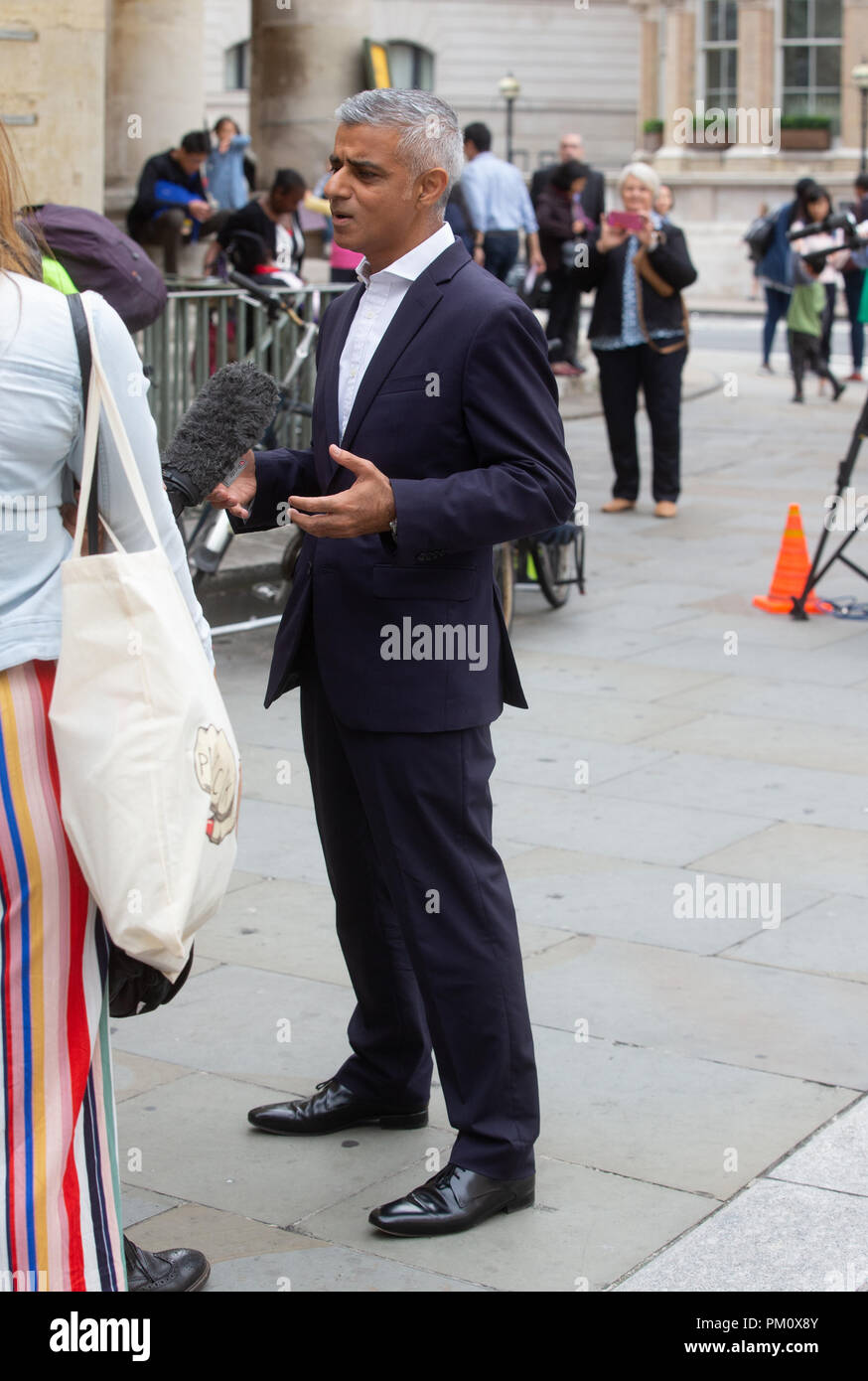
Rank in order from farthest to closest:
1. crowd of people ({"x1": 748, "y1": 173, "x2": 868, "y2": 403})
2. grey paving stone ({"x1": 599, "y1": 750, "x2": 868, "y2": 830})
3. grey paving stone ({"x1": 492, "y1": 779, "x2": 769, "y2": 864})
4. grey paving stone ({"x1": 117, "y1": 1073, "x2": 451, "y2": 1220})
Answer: crowd of people ({"x1": 748, "y1": 173, "x2": 868, "y2": 403})
grey paving stone ({"x1": 599, "y1": 750, "x2": 868, "y2": 830})
grey paving stone ({"x1": 492, "y1": 779, "x2": 769, "y2": 864})
grey paving stone ({"x1": 117, "y1": 1073, "x2": 451, "y2": 1220})

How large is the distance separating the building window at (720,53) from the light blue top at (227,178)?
21404 millimetres

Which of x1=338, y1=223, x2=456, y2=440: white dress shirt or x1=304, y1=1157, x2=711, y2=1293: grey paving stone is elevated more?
x1=338, y1=223, x2=456, y2=440: white dress shirt

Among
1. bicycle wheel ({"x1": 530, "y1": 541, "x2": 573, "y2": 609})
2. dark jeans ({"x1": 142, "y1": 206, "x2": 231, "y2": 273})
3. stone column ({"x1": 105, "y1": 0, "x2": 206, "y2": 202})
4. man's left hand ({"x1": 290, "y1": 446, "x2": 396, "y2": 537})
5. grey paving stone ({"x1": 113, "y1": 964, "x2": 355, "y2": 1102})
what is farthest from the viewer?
stone column ({"x1": 105, "y1": 0, "x2": 206, "y2": 202})

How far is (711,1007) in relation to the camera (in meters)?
4.39

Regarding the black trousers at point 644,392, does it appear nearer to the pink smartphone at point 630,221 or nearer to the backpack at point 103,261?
the pink smartphone at point 630,221

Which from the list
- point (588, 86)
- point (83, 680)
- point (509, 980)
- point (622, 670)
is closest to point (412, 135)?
point (83, 680)

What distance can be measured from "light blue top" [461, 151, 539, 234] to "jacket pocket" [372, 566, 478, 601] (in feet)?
42.9

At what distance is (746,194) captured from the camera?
35.3 metres

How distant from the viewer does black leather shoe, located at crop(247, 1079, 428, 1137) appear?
12.4 ft

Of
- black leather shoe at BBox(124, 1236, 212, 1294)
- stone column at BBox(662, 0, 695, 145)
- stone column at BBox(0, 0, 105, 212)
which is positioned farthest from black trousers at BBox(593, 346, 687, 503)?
stone column at BBox(662, 0, 695, 145)

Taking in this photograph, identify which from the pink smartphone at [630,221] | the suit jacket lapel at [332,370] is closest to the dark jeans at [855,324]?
the pink smartphone at [630,221]

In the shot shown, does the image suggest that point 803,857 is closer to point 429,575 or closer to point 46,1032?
point 429,575

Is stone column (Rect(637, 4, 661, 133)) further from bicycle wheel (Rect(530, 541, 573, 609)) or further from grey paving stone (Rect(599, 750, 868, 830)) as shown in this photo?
grey paving stone (Rect(599, 750, 868, 830))
